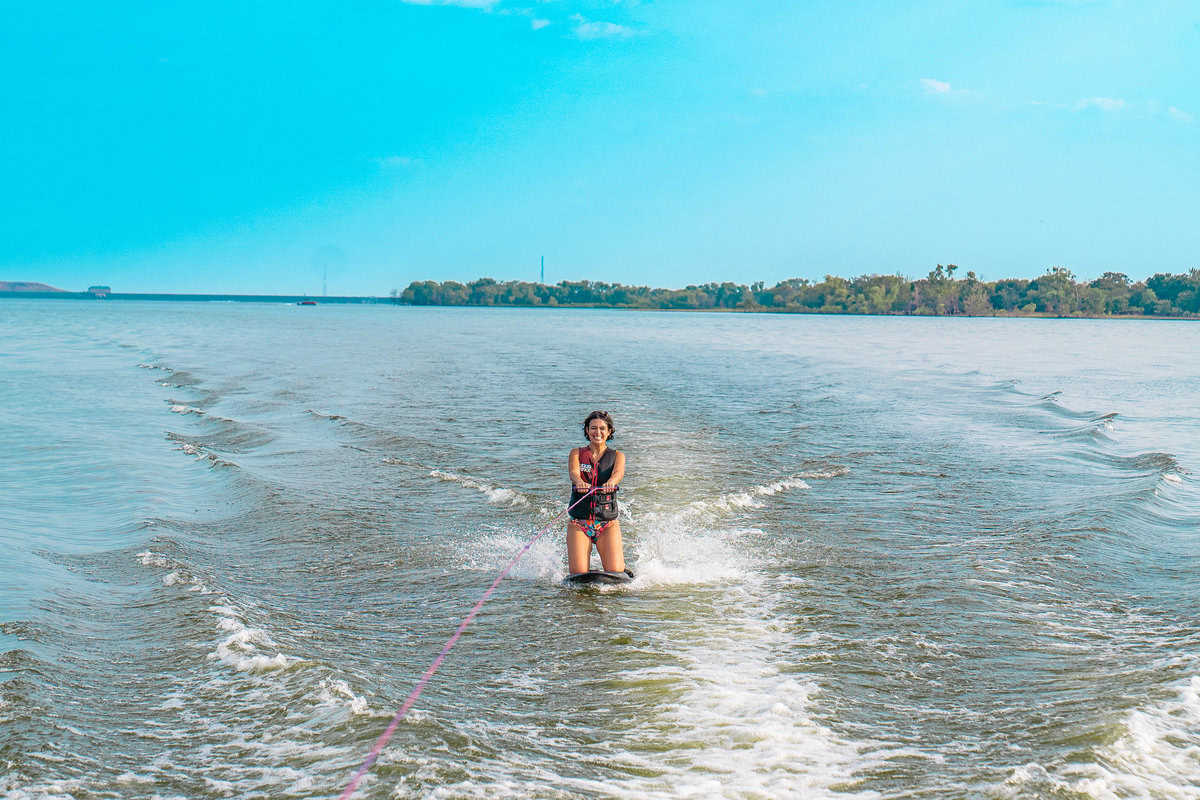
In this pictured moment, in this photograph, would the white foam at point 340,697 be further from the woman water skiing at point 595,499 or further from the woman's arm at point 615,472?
the woman's arm at point 615,472

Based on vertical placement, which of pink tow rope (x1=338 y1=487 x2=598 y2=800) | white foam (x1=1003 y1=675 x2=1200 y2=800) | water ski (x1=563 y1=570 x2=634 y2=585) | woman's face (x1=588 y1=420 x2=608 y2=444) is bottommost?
pink tow rope (x1=338 y1=487 x2=598 y2=800)

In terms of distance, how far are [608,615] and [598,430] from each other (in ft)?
6.16

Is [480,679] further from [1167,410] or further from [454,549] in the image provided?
[1167,410]

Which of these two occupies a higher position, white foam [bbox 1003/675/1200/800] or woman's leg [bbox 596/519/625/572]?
woman's leg [bbox 596/519/625/572]

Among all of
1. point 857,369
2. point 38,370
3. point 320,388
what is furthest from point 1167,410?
point 38,370

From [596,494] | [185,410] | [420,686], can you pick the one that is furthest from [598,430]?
[185,410]

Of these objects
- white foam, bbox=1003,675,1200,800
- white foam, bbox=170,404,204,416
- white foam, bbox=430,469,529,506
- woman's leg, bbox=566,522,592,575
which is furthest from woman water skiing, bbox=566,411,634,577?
white foam, bbox=170,404,204,416

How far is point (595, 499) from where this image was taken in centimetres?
959

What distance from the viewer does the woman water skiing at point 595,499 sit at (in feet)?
31.3

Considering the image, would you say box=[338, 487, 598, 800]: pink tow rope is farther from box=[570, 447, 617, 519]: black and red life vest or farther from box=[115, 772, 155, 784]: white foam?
box=[115, 772, 155, 784]: white foam

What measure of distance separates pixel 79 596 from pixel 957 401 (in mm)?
24603

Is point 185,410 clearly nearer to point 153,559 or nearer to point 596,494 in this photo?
point 153,559

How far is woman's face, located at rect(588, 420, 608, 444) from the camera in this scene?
9500 mm

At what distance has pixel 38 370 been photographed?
36438 millimetres
